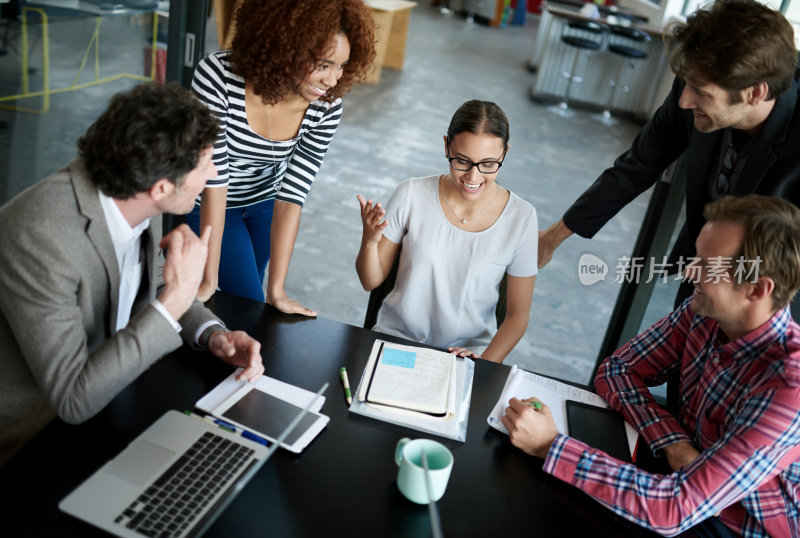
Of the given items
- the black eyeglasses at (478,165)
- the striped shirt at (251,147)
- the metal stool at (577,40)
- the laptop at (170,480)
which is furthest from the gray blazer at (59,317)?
the metal stool at (577,40)

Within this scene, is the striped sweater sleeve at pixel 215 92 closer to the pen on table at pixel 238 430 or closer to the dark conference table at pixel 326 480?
the dark conference table at pixel 326 480

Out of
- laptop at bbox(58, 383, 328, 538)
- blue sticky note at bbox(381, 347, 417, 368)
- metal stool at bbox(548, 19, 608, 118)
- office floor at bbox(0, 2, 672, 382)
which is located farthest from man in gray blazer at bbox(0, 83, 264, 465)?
metal stool at bbox(548, 19, 608, 118)

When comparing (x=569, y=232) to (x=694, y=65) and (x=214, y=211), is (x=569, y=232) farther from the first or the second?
(x=214, y=211)

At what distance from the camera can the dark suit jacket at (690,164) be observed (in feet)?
6.05

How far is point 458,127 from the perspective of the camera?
184 cm

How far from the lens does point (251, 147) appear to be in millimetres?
2016

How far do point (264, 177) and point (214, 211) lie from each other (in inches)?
12.4

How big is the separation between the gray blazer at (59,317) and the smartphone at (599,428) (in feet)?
2.77

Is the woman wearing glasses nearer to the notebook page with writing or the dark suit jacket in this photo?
the notebook page with writing

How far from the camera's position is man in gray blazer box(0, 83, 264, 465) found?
1.19 meters

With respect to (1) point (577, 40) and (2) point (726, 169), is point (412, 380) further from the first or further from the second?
(1) point (577, 40)

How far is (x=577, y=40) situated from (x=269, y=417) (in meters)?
7.23

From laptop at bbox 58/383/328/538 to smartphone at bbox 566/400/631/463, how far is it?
64cm

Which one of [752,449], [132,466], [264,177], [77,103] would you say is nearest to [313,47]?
[264,177]
